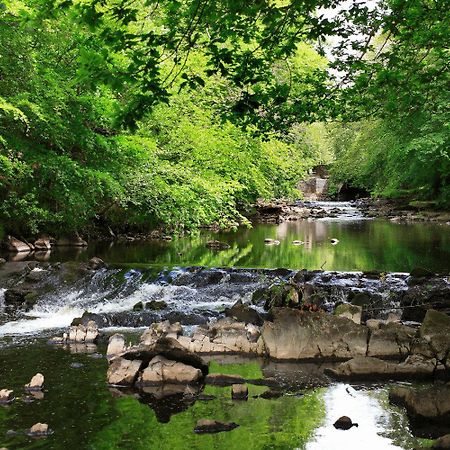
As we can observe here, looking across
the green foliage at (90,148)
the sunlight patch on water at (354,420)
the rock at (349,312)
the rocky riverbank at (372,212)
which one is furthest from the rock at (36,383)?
the rocky riverbank at (372,212)

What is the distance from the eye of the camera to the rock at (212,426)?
6.01m

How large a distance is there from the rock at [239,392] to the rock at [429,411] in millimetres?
1768

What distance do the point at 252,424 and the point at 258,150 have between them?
21.1m

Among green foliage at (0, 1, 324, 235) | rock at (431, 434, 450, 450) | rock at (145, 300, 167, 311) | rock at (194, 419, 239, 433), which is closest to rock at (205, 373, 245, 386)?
rock at (194, 419, 239, 433)

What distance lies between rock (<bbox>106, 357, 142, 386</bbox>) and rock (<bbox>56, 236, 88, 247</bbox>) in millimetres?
14900

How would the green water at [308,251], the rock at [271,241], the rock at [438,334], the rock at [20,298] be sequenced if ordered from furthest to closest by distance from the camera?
the rock at [271,241] < the green water at [308,251] < the rock at [20,298] < the rock at [438,334]

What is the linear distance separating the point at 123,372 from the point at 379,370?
324 cm

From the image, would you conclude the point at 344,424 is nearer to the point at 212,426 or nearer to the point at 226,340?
the point at 212,426

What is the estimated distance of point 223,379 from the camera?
7.60m

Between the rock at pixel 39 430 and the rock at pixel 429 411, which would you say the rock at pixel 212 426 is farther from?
the rock at pixel 429 411

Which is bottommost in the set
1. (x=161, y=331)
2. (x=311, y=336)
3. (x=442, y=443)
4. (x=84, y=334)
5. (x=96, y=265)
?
(x=96, y=265)

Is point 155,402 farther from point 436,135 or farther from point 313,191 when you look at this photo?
point 313,191

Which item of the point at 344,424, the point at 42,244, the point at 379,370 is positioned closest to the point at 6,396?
the point at 344,424

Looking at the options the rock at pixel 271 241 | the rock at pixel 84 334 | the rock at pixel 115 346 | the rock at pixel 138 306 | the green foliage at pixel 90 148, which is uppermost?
the green foliage at pixel 90 148
